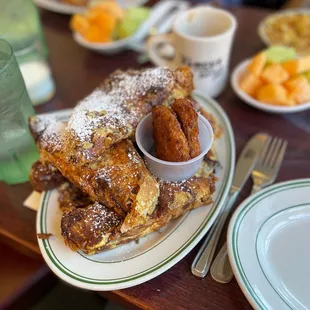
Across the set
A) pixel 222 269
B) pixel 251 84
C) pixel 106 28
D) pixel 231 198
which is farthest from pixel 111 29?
pixel 222 269

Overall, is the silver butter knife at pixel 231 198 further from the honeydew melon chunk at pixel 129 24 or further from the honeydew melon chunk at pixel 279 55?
the honeydew melon chunk at pixel 129 24

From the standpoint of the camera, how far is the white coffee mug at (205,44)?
948 millimetres

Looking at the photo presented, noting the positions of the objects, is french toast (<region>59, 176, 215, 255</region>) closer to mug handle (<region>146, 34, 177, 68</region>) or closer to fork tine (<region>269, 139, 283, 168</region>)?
fork tine (<region>269, 139, 283, 168</region>)

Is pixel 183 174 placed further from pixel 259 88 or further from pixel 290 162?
pixel 259 88

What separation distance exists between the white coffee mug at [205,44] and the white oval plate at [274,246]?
38 cm

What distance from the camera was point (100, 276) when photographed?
2.14ft

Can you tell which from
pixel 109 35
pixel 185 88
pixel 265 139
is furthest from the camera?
pixel 109 35

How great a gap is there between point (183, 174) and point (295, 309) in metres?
0.28

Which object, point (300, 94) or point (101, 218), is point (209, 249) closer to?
point (101, 218)

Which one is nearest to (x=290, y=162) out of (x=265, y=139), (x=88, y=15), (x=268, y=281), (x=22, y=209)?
(x=265, y=139)

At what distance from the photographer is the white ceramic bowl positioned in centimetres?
68

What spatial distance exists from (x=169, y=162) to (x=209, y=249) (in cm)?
18

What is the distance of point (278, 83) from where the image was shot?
957 millimetres

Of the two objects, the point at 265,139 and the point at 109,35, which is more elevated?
the point at 109,35
